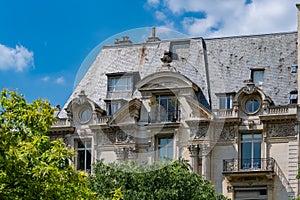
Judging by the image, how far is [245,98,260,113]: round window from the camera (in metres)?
55.1

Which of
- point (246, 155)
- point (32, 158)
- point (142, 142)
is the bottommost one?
point (32, 158)

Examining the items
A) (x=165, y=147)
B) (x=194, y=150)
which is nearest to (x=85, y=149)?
(x=165, y=147)

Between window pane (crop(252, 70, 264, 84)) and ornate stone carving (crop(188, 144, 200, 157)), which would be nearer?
ornate stone carving (crop(188, 144, 200, 157))

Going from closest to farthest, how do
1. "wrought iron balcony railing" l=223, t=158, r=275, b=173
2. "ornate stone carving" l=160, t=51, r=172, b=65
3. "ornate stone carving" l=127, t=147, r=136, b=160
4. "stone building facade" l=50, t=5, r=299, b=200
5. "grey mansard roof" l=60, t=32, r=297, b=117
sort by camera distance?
"wrought iron balcony railing" l=223, t=158, r=275, b=173
"stone building facade" l=50, t=5, r=299, b=200
"ornate stone carving" l=127, t=147, r=136, b=160
"grey mansard roof" l=60, t=32, r=297, b=117
"ornate stone carving" l=160, t=51, r=172, b=65

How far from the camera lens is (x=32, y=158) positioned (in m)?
31.8

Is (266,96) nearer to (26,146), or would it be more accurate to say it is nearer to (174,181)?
(174,181)

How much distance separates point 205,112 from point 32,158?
24420 millimetres

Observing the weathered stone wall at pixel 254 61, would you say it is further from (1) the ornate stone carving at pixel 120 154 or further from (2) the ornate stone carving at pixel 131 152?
(1) the ornate stone carving at pixel 120 154

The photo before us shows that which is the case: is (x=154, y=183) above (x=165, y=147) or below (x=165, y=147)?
below

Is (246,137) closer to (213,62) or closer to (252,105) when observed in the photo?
(252,105)

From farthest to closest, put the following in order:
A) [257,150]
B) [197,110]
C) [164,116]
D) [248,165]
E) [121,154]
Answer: [121,154], [164,116], [197,110], [257,150], [248,165]

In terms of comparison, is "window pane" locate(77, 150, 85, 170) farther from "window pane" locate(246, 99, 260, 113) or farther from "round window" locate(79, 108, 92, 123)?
"window pane" locate(246, 99, 260, 113)

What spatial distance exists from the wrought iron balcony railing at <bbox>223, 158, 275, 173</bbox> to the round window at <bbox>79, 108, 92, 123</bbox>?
8352mm

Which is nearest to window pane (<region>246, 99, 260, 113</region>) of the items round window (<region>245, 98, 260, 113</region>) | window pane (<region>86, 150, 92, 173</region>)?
round window (<region>245, 98, 260, 113</region>)
